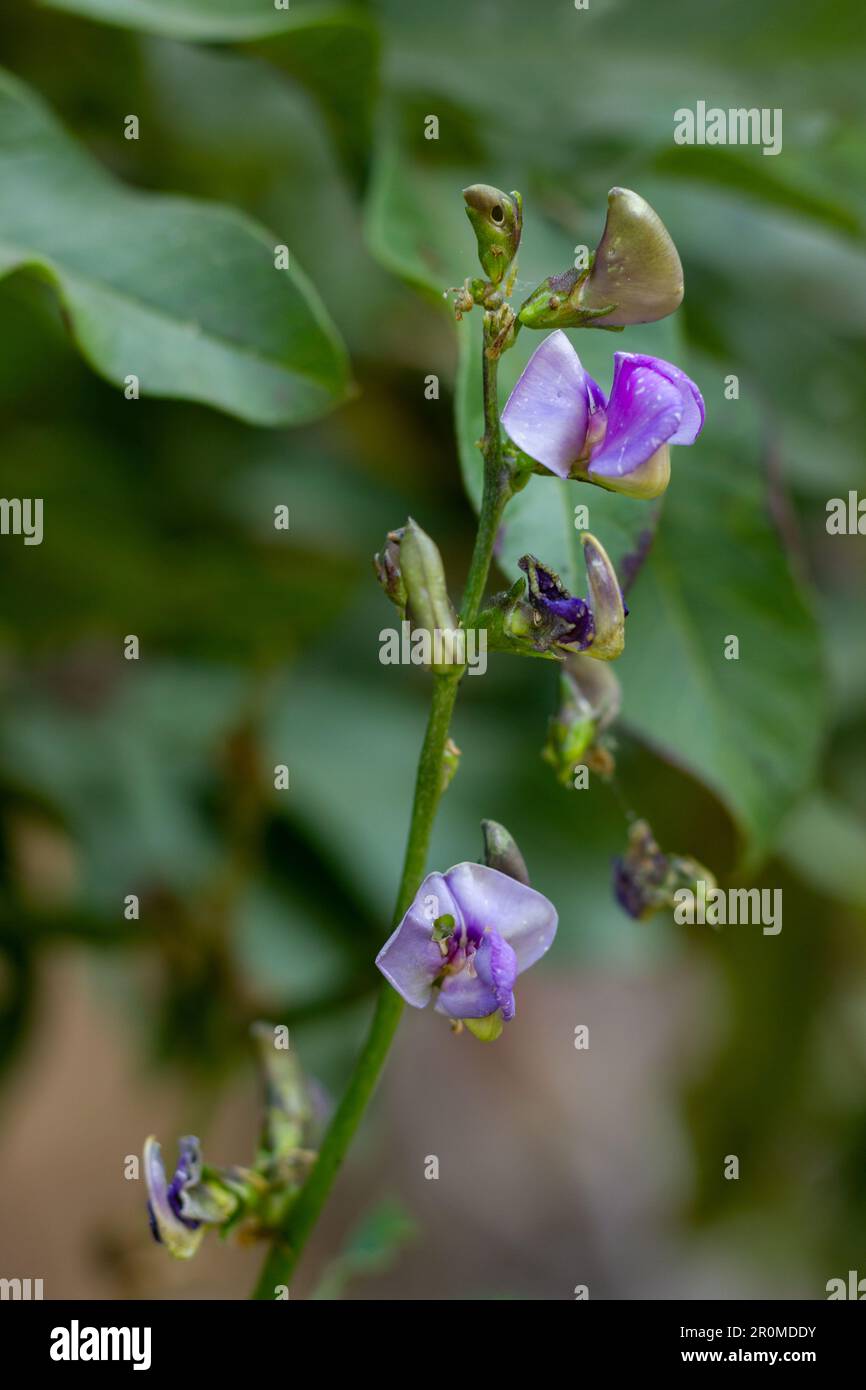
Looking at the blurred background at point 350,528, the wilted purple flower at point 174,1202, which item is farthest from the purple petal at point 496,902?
the blurred background at point 350,528

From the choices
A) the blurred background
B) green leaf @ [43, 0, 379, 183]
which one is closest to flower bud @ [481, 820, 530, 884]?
the blurred background

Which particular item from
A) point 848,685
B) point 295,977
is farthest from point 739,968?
point 295,977

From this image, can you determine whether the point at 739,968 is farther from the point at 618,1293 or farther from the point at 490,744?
the point at 618,1293

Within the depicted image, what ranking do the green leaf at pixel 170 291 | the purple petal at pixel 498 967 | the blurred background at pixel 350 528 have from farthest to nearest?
1. the blurred background at pixel 350 528
2. the green leaf at pixel 170 291
3. the purple petal at pixel 498 967

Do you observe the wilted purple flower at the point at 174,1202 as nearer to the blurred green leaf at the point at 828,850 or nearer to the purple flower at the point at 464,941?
the purple flower at the point at 464,941

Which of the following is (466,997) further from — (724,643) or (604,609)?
(724,643)

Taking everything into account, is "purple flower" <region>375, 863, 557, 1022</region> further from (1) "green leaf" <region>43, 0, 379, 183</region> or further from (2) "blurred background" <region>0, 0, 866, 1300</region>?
(1) "green leaf" <region>43, 0, 379, 183</region>
